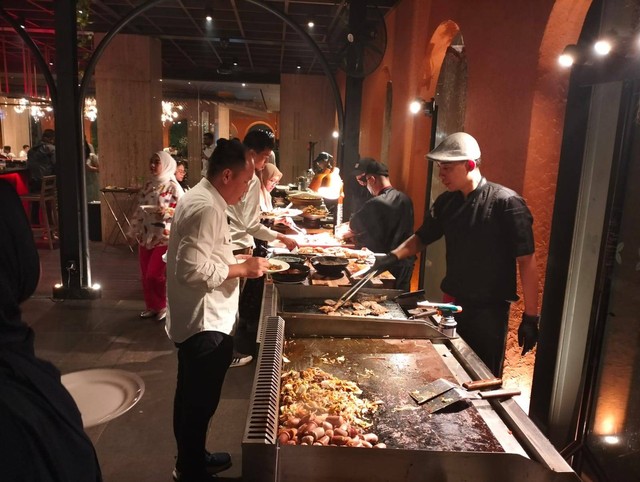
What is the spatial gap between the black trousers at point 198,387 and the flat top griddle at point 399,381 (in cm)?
43

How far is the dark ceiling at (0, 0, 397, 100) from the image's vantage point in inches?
320

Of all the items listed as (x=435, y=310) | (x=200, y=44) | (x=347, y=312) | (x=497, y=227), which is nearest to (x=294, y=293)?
(x=347, y=312)

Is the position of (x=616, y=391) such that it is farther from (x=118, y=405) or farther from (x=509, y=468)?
(x=118, y=405)

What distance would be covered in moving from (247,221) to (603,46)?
3.31m

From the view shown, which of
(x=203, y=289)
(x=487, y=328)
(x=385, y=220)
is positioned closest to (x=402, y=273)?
(x=385, y=220)

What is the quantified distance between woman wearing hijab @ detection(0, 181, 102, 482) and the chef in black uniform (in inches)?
102

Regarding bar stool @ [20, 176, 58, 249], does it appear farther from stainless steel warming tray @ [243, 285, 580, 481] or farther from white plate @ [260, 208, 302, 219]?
stainless steel warming tray @ [243, 285, 580, 481]

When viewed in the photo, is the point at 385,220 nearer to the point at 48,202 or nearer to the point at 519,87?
the point at 519,87

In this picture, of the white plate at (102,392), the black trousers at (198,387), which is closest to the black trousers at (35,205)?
the white plate at (102,392)

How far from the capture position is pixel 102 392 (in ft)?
14.2

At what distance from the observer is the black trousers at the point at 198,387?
279 centimetres

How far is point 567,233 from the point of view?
3168 millimetres

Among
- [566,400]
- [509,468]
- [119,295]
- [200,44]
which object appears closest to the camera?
[509,468]

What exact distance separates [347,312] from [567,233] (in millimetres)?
1509
